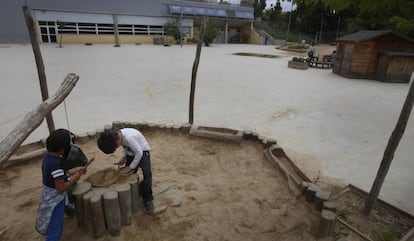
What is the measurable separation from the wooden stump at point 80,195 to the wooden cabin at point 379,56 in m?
14.5

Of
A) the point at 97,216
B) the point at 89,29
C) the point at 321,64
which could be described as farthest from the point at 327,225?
the point at 89,29

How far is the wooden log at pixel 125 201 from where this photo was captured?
9.70 feet

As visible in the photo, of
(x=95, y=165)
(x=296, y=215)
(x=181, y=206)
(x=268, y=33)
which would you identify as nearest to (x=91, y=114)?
(x=95, y=165)

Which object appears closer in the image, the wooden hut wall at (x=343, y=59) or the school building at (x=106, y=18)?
the wooden hut wall at (x=343, y=59)

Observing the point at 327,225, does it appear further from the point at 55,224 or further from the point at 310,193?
the point at 55,224

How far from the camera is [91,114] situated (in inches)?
282

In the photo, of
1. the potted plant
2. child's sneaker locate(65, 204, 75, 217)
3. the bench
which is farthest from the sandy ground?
the bench

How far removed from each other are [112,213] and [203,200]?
1.27 m

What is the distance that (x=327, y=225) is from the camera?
9.95 feet

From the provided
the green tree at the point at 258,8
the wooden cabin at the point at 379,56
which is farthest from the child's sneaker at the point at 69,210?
the green tree at the point at 258,8

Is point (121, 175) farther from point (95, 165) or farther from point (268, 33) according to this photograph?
point (268, 33)

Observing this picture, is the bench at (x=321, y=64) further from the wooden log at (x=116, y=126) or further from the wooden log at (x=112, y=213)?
the wooden log at (x=112, y=213)

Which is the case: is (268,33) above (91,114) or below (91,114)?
above

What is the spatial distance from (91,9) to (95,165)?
1152 inches
